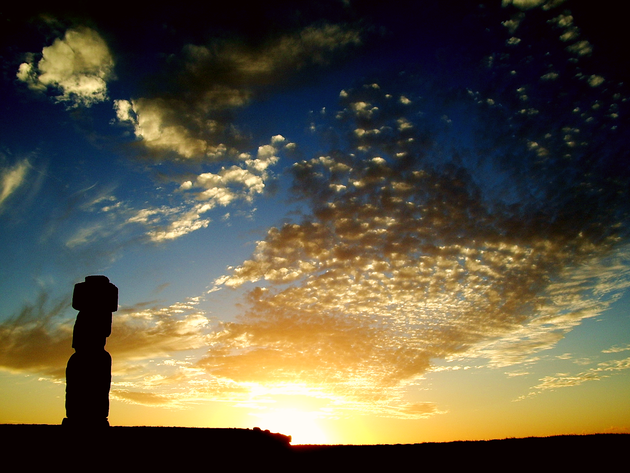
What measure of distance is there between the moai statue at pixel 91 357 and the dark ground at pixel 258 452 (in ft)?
3.53

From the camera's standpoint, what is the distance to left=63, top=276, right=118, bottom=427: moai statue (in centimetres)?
761

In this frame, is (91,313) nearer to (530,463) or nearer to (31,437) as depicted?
(31,437)

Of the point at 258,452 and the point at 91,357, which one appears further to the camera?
the point at 91,357

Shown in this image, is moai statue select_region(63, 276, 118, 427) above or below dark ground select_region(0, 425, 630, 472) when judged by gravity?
above

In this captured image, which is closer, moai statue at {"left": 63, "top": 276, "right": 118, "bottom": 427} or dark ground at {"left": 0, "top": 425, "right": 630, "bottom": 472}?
dark ground at {"left": 0, "top": 425, "right": 630, "bottom": 472}

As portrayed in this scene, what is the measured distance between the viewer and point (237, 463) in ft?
21.9

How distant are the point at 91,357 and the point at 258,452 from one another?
3890 mm

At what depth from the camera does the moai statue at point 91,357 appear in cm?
761

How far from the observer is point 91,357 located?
7.91 m

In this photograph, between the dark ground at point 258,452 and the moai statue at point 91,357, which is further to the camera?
the moai statue at point 91,357

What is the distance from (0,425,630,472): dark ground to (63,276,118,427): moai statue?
107 centimetres

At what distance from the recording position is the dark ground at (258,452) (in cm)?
609

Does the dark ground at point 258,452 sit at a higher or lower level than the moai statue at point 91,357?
lower

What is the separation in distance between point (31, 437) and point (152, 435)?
1776mm
